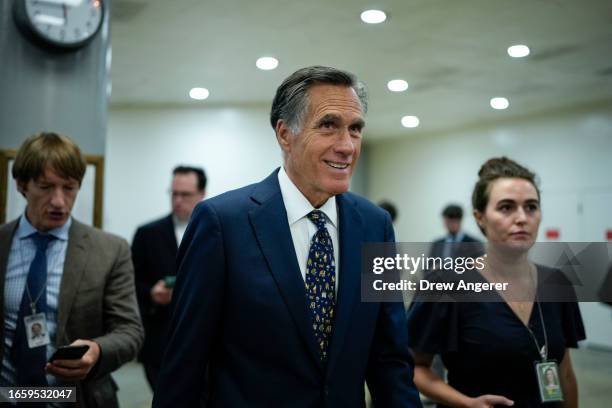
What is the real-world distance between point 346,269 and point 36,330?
1.04m

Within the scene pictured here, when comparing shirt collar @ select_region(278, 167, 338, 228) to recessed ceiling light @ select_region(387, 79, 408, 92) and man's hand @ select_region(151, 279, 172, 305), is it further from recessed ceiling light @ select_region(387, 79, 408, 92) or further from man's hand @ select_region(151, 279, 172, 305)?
recessed ceiling light @ select_region(387, 79, 408, 92)

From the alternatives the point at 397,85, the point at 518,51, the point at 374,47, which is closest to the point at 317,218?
the point at 374,47

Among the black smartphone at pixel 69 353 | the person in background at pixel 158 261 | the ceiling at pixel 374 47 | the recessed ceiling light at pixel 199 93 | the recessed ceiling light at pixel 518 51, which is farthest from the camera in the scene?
the recessed ceiling light at pixel 199 93

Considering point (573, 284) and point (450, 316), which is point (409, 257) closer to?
point (450, 316)

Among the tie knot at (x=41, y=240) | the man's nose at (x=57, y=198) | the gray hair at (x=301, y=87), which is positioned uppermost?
the gray hair at (x=301, y=87)

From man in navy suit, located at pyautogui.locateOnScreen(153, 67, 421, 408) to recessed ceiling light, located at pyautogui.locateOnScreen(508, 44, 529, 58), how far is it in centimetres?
361

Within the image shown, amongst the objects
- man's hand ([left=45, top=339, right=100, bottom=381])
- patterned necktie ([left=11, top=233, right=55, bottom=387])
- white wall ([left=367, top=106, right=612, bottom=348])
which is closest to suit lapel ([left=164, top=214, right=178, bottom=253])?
patterned necktie ([left=11, top=233, right=55, bottom=387])

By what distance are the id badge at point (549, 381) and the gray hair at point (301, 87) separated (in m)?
1.00

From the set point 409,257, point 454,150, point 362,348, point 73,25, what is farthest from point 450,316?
point 454,150

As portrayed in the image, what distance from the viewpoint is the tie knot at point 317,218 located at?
1.38m

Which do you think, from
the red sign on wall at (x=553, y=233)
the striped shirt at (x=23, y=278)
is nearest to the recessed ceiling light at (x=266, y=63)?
the striped shirt at (x=23, y=278)

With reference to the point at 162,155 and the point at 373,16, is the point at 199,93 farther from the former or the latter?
the point at 373,16

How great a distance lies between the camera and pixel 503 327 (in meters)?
1.66

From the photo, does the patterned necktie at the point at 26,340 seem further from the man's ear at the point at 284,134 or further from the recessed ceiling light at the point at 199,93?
the recessed ceiling light at the point at 199,93
